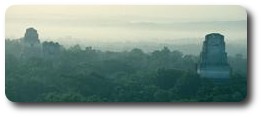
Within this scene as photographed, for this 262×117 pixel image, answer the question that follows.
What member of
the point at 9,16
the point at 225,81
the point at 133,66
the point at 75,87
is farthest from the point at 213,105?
the point at 9,16

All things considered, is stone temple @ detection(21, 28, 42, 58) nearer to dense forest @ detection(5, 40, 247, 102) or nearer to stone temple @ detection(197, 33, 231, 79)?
dense forest @ detection(5, 40, 247, 102)

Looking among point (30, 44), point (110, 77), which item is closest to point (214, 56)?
point (110, 77)

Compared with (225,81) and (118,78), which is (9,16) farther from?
(225,81)

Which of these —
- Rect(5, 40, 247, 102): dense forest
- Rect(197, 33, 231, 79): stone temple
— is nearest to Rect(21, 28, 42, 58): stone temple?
Rect(5, 40, 247, 102): dense forest

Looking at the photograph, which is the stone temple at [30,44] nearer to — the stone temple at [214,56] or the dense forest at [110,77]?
the dense forest at [110,77]

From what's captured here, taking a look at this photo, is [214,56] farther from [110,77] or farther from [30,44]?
[30,44]

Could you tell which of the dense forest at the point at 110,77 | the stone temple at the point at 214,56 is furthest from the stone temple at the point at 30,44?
the stone temple at the point at 214,56
